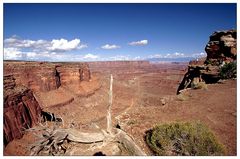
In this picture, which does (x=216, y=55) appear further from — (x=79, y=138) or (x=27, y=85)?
(x=27, y=85)

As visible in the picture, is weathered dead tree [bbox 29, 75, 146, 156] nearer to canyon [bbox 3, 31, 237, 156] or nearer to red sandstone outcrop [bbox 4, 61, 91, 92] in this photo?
canyon [bbox 3, 31, 237, 156]

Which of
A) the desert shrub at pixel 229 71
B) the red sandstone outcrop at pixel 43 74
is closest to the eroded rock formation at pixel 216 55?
the desert shrub at pixel 229 71

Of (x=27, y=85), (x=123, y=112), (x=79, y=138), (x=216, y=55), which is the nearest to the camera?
(x=79, y=138)

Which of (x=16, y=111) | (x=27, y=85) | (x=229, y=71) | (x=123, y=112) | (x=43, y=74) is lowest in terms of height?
(x=123, y=112)

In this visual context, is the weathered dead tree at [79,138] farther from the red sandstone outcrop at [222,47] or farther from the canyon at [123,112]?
the red sandstone outcrop at [222,47]

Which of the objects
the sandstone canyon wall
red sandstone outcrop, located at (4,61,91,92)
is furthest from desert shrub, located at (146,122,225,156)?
red sandstone outcrop, located at (4,61,91,92)

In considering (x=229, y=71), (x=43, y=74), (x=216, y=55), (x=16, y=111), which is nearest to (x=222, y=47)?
(x=216, y=55)
